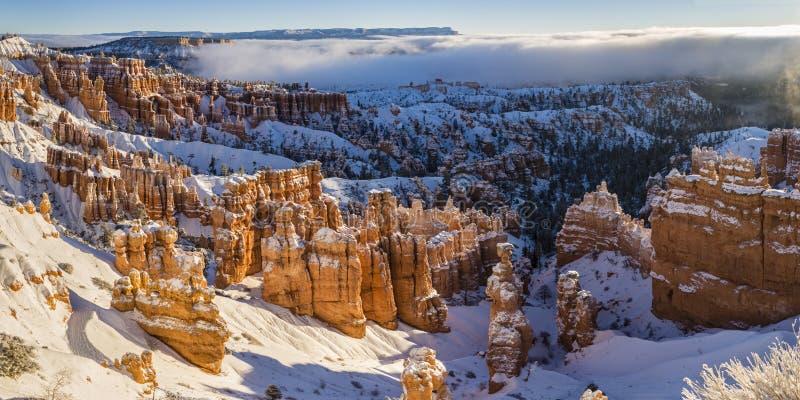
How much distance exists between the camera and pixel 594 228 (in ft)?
152

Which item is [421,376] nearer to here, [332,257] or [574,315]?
[332,257]

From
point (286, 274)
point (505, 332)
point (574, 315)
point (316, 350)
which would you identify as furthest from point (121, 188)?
point (574, 315)

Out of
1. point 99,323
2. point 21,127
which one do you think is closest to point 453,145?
point 21,127

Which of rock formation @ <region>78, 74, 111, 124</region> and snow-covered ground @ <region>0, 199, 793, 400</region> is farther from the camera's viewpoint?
rock formation @ <region>78, 74, 111, 124</region>

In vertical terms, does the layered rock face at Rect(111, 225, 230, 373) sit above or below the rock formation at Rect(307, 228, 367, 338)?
above

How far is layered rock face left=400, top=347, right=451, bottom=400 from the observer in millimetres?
16203

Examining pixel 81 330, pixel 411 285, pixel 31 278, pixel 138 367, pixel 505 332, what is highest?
pixel 31 278

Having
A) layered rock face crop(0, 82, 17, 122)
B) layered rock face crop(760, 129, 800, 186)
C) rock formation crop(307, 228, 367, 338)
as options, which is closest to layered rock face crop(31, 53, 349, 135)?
layered rock face crop(0, 82, 17, 122)

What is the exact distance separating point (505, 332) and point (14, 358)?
1842 centimetres

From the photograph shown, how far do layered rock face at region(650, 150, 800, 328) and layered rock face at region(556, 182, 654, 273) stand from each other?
35.6 ft

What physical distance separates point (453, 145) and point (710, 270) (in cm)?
10724

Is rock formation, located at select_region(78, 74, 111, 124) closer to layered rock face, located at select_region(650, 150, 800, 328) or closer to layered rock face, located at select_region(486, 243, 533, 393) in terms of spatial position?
layered rock face, located at select_region(486, 243, 533, 393)

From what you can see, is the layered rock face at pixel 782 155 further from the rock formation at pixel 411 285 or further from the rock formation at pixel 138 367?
the rock formation at pixel 138 367

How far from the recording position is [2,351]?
1398 cm
